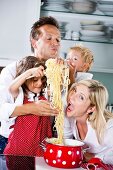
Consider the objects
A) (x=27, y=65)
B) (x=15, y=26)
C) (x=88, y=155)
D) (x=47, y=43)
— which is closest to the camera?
(x=88, y=155)

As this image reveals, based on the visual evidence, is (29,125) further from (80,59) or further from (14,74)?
(80,59)

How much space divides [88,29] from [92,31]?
0.04 meters

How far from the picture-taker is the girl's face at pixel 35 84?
1.73m

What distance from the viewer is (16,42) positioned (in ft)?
9.67

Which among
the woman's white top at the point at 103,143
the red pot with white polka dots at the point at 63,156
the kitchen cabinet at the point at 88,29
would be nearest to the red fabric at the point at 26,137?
the woman's white top at the point at 103,143

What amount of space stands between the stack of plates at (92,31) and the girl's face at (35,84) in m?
1.46

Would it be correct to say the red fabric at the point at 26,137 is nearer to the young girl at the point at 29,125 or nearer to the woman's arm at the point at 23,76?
the young girl at the point at 29,125

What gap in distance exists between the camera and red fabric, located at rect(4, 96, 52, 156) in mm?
1707

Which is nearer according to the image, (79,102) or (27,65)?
(79,102)

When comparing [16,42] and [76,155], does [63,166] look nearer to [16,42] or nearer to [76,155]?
[76,155]

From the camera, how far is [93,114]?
1704mm

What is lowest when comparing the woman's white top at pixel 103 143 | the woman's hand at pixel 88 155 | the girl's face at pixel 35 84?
the woman's hand at pixel 88 155

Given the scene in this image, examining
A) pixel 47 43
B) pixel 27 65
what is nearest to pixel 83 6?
pixel 47 43

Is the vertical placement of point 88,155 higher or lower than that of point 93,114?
lower
